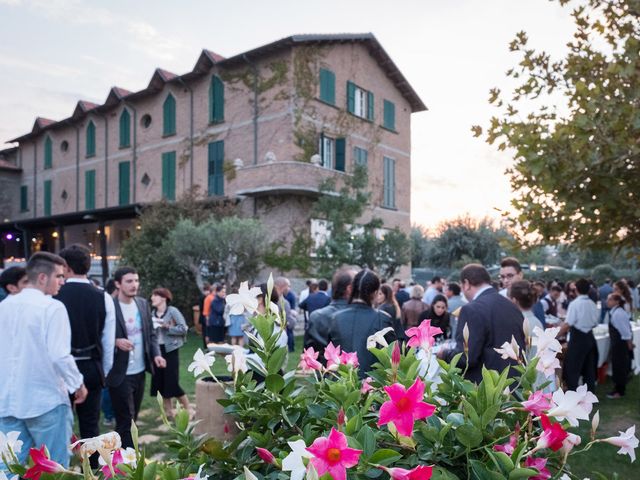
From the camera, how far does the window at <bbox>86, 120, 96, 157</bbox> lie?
29.2 meters

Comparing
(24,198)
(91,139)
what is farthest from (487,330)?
(24,198)

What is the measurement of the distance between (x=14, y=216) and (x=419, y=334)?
39279 mm

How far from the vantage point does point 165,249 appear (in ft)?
59.4

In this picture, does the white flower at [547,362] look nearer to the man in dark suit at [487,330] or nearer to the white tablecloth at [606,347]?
the man in dark suit at [487,330]

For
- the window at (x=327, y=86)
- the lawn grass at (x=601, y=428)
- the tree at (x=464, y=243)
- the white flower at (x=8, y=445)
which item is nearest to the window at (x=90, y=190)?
the window at (x=327, y=86)

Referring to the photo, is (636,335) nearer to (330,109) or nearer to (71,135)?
(330,109)

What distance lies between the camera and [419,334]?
5.47 feet

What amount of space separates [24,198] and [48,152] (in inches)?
161

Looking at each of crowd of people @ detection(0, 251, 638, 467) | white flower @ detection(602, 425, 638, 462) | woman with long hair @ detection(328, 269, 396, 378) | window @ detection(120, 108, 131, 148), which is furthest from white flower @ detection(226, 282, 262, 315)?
window @ detection(120, 108, 131, 148)

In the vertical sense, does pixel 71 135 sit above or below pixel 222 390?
above

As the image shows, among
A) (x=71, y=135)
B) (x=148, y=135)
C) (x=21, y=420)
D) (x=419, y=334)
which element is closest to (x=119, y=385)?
(x=21, y=420)

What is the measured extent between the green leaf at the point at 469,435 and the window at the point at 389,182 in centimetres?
2382

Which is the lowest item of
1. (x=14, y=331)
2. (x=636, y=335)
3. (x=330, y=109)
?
(x=636, y=335)

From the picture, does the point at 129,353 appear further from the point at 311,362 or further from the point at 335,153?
the point at 335,153
